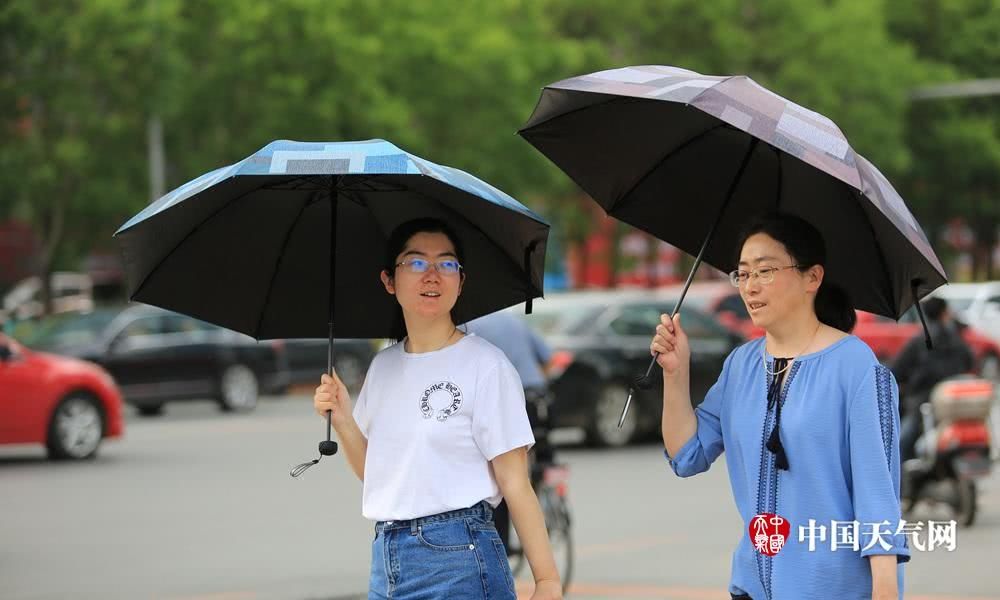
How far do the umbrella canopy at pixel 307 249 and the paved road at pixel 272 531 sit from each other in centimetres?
436

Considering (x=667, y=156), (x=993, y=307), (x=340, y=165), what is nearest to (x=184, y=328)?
(x=993, y=307)

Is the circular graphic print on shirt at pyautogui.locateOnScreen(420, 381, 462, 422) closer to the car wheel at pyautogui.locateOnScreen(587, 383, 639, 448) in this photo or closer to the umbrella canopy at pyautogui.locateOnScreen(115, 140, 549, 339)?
the umbrella canopy at pyautogui.locateOnScreen(115, 140, 549, 339)

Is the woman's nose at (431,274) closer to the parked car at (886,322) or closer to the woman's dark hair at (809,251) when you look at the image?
the woman's dark hair at (809,251)

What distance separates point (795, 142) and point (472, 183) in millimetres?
839

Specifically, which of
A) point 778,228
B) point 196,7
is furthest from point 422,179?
point 196,7

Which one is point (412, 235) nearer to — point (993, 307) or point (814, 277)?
point (814, 277)

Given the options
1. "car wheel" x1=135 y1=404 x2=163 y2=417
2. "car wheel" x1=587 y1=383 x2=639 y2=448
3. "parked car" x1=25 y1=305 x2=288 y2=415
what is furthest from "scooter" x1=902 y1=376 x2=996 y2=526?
"car wheel" x1=135 y1=404 x2=163 y2=417

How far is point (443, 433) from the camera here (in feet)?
12.9

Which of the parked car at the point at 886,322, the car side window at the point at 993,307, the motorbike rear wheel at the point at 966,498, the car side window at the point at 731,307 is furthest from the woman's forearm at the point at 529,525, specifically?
the car side window at the point at 993,307

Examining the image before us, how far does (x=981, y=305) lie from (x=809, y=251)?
30.3m

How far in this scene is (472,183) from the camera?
4.18 m

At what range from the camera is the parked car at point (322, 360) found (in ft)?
93.8

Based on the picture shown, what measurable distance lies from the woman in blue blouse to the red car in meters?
12.9

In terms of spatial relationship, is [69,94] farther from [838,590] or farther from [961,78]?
[961,78]
